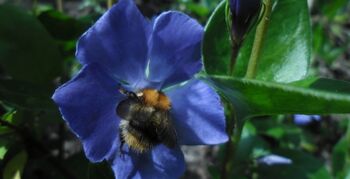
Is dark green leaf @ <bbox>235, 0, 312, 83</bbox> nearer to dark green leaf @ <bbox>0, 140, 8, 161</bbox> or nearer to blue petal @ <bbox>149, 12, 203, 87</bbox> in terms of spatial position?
blue petal @ <bbox>149, 12, 203, 87</bbox>

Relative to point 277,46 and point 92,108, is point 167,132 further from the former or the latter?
point 277,46

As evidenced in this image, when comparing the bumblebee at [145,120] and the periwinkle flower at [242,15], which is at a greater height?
the periwinkle flower at [242,15]

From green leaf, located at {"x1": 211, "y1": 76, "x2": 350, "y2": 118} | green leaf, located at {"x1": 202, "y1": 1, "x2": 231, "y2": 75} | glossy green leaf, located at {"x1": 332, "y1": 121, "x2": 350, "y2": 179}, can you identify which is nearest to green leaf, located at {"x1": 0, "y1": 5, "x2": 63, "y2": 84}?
green leaf, located at {"x1": 202, "y1": 1, "x2": 231, "y2": 75}

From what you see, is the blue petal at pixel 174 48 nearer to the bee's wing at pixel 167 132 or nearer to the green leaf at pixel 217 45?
the bee's wing at pixel 167 132

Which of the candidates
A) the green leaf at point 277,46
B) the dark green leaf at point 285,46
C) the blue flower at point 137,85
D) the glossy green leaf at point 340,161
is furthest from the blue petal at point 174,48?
the glossy green leaf at point 340,161

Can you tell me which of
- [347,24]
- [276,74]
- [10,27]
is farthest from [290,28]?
[347,24]

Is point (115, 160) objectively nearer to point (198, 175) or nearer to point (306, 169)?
point (306, 169)
